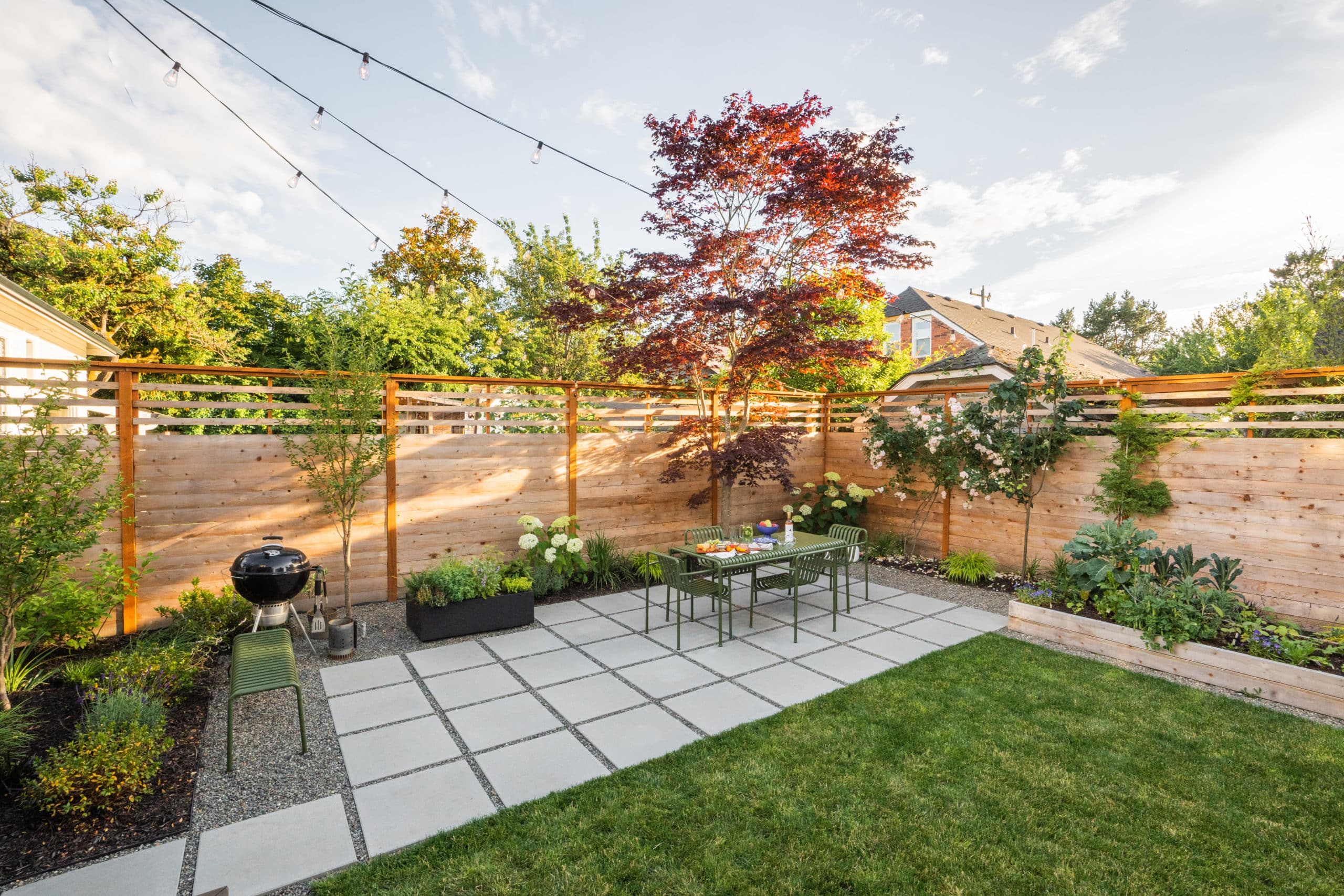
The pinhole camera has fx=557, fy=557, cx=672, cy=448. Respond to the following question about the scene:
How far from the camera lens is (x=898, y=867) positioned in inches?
79.8

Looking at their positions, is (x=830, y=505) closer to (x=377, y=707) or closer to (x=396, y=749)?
(x=377, y=707)

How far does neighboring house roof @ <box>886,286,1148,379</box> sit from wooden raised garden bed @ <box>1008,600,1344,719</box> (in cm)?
1021

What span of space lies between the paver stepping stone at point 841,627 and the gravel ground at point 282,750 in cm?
121

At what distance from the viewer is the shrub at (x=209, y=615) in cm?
400

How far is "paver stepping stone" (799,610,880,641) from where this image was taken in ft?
15.0

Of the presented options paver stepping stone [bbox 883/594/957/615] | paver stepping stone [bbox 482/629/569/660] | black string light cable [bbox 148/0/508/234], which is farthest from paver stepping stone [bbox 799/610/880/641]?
black string light cable [bbox 148/0/508/234]

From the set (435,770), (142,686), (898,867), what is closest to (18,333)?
(142,686)

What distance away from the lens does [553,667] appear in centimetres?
395

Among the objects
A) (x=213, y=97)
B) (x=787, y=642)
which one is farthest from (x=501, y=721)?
(x=213, y=97)

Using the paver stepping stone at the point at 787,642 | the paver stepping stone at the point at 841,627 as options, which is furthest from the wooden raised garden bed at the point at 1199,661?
the paver stepping stone at the point at 787,642

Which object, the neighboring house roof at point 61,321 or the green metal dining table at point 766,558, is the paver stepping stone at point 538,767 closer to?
the green metal dining table at point 766,558

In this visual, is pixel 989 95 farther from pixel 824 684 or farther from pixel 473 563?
pixel 473 563

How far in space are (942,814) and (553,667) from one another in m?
2.55

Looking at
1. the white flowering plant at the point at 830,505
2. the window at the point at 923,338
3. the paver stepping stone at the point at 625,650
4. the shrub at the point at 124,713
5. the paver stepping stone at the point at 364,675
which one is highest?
the window at the point at 923,338
